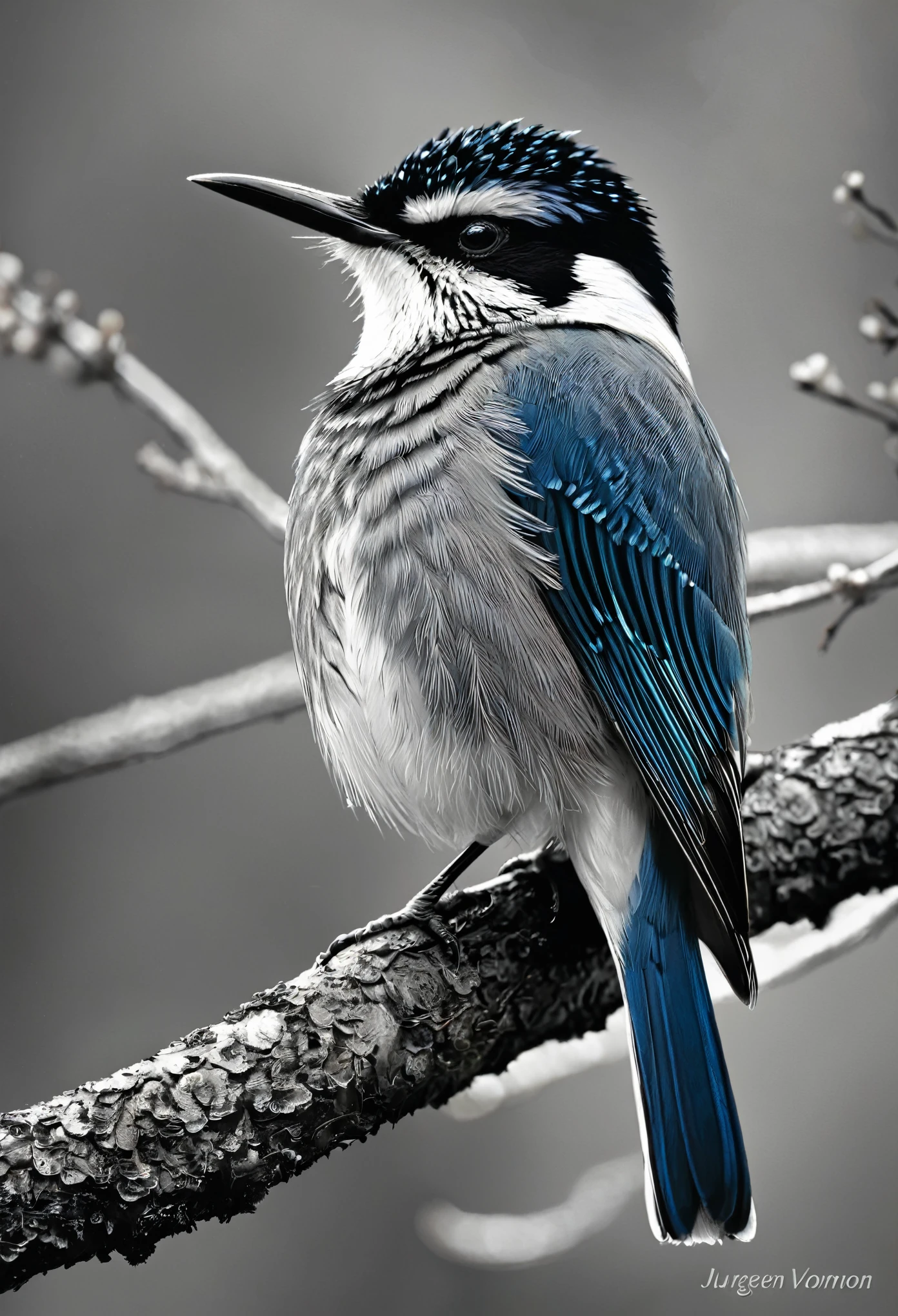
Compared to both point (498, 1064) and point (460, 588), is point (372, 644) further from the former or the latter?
point (498, 1064)

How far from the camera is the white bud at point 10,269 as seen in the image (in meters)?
1.32

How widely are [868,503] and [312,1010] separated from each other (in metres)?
1.00

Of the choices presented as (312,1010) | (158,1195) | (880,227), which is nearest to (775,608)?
(880,227)

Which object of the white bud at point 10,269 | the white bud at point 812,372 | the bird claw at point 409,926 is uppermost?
the white bud at point 10,269

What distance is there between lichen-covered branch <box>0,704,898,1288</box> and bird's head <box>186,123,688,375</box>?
1.97 ft

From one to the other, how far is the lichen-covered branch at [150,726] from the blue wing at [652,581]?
42cm

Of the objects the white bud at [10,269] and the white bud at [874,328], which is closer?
the white bud at [10,269]

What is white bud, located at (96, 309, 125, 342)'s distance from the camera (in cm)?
134

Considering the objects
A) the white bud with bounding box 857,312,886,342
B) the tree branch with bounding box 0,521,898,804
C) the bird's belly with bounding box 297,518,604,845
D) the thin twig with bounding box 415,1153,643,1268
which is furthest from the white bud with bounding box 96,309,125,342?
the thin twig with bounding box 415,1153,643,1268

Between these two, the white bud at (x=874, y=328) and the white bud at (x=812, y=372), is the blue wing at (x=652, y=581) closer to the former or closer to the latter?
the white bud at (x=812, y=372)

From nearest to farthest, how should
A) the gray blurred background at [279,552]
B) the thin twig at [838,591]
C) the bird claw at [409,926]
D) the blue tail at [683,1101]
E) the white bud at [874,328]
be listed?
the blue tail at [683,1101]
the bird claw at [409,926]
the gray blurred background at [279,552]
the thin twig at [838,591]
the white bud at [874,328]

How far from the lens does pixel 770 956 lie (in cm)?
144

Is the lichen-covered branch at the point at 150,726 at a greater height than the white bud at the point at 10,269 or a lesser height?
lesser

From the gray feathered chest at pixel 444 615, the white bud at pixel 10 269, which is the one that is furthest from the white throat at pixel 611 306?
the white bud at pixel 10 269
